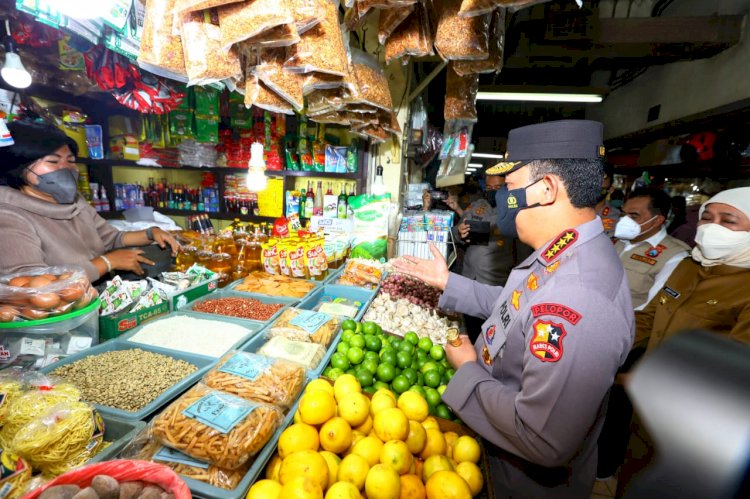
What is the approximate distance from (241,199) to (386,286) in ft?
8.31

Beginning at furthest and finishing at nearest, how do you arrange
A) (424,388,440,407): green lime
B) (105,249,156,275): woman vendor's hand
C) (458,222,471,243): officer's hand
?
(458,222,471,243): officer's hand, (105,249,156,275): woman vendor's hand, (424,388,440,407): green lime

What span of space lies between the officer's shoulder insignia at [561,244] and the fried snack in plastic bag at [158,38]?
6.27 ft

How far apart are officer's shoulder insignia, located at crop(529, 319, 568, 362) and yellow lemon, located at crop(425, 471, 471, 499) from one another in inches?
18.7

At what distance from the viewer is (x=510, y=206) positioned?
1.46m

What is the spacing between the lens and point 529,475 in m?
1.31

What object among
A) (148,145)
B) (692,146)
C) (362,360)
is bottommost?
(362,360)

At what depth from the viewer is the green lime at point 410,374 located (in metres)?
1.71

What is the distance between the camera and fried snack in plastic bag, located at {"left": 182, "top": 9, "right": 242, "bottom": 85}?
1.43m

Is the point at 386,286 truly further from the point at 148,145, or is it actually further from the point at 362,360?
the point at 148,145

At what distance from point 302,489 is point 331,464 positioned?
0.20m

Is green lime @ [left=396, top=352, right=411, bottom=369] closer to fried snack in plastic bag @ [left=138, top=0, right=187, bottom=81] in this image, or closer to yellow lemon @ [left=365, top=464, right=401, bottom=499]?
yellow lemon @ [left=365, top=464, right=401, bottom=499]

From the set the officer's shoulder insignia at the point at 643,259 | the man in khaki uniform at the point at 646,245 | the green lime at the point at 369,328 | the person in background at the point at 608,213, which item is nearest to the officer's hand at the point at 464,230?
the person in background at the point at 608,213

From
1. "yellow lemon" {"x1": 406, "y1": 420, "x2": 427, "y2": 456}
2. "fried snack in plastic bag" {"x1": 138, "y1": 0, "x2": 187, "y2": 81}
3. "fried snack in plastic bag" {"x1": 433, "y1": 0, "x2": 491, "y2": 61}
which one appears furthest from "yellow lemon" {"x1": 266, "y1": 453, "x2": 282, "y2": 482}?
"fried snack in plastic bag" {"x1": 433, "y1": 0, "x2": 491, "y2": 61}

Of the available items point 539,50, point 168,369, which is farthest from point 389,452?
point 539,50
